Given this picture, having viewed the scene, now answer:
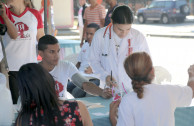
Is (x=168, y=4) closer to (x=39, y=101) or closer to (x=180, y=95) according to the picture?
(x=180, y=95)

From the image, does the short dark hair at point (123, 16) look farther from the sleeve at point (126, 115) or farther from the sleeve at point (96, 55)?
the sleeve at point (126, 115)

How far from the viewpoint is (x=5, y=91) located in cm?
210

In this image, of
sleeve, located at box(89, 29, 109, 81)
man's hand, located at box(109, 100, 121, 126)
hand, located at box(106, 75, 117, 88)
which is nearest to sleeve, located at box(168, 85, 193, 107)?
man's hand, located at box(109, 100, 121, 126)

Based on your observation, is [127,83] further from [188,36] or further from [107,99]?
[188,36]

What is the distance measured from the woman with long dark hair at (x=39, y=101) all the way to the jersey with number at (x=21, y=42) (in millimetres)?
1723

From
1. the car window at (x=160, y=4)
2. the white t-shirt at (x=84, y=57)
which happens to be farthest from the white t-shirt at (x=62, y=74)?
the car window at (x=160, y=4)

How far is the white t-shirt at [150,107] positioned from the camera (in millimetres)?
1852

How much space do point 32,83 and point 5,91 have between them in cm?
54

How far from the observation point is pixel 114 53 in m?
3.07

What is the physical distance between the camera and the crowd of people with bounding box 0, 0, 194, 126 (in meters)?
1.67

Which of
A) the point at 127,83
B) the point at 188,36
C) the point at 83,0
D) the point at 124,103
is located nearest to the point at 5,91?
the point at 124,103

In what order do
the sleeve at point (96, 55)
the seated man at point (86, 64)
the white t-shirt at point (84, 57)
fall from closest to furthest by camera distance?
the sleeve at point (96, 55) < the seated man at point (86, 64) < the white t-shirt at point (84, 57)

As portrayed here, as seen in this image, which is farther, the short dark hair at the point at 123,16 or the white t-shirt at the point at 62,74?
the white t-shirt at the point at 62,74

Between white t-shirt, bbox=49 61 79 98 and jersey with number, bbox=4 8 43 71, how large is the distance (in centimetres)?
49
